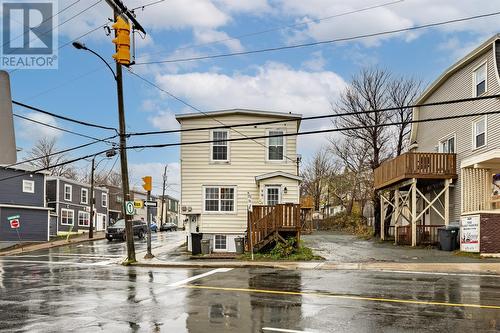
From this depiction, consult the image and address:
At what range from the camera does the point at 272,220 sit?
22.9m

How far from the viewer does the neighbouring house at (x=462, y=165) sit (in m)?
21.5

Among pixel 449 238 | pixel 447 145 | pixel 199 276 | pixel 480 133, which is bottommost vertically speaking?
pixel 199 276

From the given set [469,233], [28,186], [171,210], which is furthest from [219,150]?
[171,210]

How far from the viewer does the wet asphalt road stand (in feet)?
28.1

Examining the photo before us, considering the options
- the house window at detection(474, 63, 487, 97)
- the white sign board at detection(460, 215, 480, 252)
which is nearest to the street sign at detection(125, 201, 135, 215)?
the white sign board at detection(460, 215, 480, 252)

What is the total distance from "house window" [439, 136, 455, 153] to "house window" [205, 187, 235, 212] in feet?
41.0

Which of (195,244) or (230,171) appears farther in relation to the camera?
(230,171)

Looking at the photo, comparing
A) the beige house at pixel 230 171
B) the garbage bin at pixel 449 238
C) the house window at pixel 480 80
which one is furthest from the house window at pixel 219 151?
the house window at pixel 480 80

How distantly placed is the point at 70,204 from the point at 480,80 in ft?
140

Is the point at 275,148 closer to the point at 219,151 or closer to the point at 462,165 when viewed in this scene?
the point at 219,151

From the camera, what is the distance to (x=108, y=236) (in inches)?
1690

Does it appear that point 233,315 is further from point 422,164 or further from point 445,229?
point 422,164

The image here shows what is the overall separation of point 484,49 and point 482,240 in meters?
9.32

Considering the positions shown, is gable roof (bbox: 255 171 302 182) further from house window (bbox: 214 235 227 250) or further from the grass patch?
the grass patch
